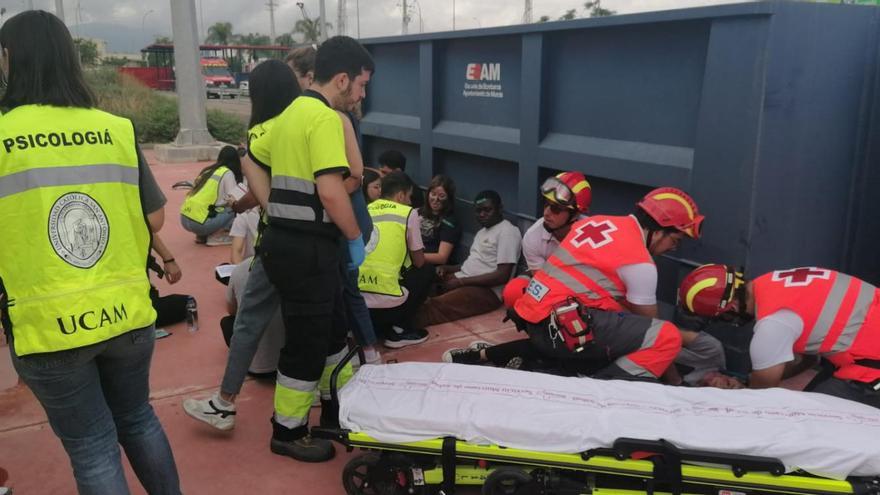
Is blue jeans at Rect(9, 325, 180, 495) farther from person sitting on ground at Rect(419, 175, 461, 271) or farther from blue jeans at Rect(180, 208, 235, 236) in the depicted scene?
blue jeans at Rect(180, 208, 235, 236)

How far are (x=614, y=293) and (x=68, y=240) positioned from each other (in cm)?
219

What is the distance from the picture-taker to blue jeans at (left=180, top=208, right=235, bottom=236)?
254 inches

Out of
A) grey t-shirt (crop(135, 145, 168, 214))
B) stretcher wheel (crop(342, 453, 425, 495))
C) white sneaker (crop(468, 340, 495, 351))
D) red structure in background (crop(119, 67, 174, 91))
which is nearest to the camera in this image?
grey t-shirt (crop(135, 145, 168, 214))

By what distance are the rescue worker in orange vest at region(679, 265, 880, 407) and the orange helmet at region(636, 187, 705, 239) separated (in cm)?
42

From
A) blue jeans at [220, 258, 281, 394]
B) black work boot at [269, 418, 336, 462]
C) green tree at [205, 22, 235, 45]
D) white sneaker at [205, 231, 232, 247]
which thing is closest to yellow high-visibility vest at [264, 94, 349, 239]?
blue jeans at [220, 258, 281, 394]

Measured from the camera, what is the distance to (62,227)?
6.28 ft

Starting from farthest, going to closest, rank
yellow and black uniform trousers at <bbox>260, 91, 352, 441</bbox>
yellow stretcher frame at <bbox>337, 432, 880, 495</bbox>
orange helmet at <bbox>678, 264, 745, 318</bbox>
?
1. orange helmet at <bbox>678, 264, 745, 318</bbox>
2. yellow and black uniform trousers at <bbox>260, 91, 352, 441</bbox>
3. yellow stretcher frame at <bbox>337, 432, 880, 495</bbox>

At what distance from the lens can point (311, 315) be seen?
2.80 meters

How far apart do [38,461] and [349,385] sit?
137cm

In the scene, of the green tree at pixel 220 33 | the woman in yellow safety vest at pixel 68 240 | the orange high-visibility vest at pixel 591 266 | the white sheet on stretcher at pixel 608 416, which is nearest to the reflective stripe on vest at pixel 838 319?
the white sheet on stretcher at pixel 608 416

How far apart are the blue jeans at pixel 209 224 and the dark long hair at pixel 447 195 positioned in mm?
2161

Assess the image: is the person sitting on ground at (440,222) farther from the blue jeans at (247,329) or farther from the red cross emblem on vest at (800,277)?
the red cross emblem on vest at (800,277)

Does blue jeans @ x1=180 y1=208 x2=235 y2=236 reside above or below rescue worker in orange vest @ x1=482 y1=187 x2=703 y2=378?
below

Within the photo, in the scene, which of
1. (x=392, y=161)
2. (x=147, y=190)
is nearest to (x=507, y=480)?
(x=147, y=190)
